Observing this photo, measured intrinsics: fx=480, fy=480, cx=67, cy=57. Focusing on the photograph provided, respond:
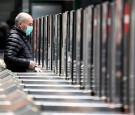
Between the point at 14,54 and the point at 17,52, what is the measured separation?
0.12 meters

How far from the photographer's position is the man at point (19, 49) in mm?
6848

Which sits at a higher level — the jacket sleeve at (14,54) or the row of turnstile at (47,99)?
the jacket sleeve at (14,54)

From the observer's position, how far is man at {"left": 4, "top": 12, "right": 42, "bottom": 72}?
6848 millimetres

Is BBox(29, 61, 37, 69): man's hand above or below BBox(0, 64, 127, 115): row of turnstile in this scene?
above

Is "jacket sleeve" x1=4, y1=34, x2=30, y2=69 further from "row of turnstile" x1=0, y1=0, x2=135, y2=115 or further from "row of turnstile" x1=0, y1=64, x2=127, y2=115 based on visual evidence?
"row of turnstile" x1=0, y1=64, x2=127, y2=115

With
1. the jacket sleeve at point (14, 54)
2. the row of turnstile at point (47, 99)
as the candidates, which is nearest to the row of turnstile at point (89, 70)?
the row of turnstile at point (47, 99)

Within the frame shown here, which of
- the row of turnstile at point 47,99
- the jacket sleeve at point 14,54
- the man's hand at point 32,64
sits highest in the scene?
the jacket sleeve at point 14,54

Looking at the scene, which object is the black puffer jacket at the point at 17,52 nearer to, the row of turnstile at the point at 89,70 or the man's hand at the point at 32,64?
the man's hand at the point at 32,64

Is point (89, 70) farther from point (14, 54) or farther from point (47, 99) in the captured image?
point (14, 54)

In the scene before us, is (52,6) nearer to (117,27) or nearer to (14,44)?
(14,44)

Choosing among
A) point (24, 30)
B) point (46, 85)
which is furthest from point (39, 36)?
point (46, 85)

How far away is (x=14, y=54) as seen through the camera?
6.87 m

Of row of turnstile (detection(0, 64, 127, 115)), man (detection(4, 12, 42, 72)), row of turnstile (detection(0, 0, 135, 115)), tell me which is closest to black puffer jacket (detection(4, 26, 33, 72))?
man (detection(4, 12, 42, 72))

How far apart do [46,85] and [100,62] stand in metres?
1.60
